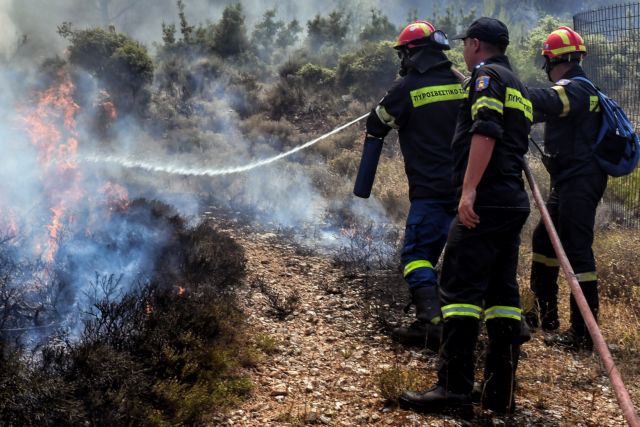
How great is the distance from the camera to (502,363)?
311 cm

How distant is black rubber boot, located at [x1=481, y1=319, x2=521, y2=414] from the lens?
3.11 meters

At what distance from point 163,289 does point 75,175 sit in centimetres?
323

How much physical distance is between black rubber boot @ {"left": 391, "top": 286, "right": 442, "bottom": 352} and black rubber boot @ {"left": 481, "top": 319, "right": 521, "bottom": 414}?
714 millimetres

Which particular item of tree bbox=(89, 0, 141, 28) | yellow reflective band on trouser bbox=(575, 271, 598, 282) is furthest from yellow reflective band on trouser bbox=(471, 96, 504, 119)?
tree bbox=(89, 0, 141, 28)

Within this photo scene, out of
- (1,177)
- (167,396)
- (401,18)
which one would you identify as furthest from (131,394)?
(401,18)

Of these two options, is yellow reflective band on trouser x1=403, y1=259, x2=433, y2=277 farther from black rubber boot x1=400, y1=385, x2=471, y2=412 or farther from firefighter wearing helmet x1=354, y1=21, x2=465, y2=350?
black rubber boot x1=400, y1=385, x2=471, y2=412

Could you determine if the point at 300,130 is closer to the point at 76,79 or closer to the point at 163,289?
the point at 76,79

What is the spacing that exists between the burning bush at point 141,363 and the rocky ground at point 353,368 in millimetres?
243

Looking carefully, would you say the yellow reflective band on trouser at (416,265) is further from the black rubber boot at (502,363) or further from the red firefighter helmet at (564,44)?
the red firefighter helmet at (564,44)

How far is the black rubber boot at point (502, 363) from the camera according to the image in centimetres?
311

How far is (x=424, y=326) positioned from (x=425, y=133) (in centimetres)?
157

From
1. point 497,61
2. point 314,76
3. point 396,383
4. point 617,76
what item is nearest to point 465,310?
point 396,383

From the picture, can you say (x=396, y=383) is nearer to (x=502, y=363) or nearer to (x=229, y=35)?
(x=502, y=363)

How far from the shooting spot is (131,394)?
2832 millimetres
